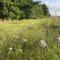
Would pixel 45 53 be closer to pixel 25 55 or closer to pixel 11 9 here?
pixel 25 55

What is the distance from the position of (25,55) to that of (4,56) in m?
0.49

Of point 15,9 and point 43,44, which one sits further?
point 15,9

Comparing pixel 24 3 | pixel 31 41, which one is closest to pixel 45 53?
pixel 31 41

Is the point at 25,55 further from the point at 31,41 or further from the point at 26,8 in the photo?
the point at 26,8

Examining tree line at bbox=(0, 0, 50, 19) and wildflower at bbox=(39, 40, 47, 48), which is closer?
wildflower at bbox=(39, 40, 47, 48)

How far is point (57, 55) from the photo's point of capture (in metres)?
6.67

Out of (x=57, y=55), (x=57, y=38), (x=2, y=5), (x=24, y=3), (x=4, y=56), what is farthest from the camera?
(x=24, y=3)

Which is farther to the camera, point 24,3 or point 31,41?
point 24,3

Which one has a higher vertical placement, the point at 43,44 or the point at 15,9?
the point at 43,44

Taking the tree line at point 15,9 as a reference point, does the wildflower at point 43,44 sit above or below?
above

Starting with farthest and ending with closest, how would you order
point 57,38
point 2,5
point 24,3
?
point 24,3, point 2,5, point 57,38

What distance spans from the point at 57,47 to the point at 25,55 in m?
1.10

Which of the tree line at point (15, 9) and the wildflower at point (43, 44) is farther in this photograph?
the tree line at point (15, 9)

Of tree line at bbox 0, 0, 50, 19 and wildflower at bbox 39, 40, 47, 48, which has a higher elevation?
wildflower at bbox 39, 40, 47, 48
